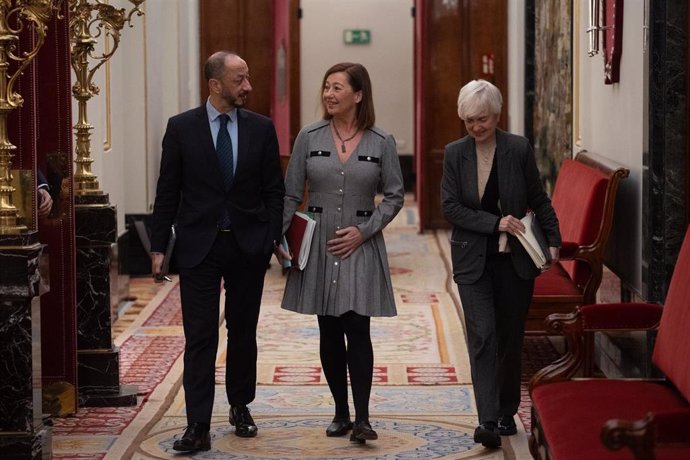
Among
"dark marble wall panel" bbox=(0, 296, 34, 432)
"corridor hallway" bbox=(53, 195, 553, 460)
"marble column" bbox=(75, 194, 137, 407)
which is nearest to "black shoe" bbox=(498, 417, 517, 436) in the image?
"corridor hallway" bbox=(53, 195, 553, 460)

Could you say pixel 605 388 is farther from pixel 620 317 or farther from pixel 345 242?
pixel 345 242

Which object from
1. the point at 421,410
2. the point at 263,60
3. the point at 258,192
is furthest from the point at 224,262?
the point at 263,60

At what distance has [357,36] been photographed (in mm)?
21094

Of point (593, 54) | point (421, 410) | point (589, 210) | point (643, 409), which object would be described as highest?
point (593, 54)

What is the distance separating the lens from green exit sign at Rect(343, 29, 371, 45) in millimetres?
21078

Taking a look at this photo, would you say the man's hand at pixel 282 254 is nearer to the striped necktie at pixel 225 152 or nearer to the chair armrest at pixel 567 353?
the striped necktie at pixel 225 152

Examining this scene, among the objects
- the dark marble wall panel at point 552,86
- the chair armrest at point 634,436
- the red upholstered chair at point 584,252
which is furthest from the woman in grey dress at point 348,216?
the dark marble wall panel at point 552,86

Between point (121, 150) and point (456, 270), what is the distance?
19.2 ft

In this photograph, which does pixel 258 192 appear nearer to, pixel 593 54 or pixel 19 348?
pixel 19 348

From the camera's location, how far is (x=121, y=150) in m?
11.5

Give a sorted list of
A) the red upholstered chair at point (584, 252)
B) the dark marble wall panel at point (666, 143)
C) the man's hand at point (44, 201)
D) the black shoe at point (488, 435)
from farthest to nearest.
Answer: the red upholstered chair at point (584, 252)
the man's hand at point (44, 201)
the dark marble wall panel at point (666, 143)
the black shoe at point (488, 435)

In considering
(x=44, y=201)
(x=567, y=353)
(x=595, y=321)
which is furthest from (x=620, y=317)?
(x=44, y=201)

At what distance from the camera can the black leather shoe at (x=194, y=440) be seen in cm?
616

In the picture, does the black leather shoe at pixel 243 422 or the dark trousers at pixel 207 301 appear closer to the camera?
the dark trousers at pixel 207 301
